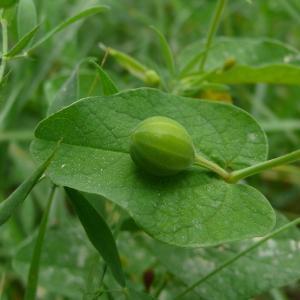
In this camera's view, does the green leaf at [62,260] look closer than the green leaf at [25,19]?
No

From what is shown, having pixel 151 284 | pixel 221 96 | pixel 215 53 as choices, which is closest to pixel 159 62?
pixel 215 53

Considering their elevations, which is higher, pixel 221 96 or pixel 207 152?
pixel 207 152

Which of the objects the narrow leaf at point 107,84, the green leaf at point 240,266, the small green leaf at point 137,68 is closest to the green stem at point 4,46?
the narrow leaf at point 107,84

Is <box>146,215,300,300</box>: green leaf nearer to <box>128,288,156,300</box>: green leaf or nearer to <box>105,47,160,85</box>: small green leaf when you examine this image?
<box>128,288,156,300</box>: green leaf

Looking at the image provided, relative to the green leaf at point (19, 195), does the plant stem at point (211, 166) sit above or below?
below

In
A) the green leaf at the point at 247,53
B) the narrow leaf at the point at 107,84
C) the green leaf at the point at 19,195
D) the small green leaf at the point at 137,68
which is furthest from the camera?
the green leaf at the point at 247,53

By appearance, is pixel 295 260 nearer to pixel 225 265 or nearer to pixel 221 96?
pixel 225 265

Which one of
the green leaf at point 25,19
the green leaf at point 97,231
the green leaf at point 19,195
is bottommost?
the green leaf at point 97,231

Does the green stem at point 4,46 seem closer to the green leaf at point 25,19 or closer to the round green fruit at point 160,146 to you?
the green leaf at point 25,19
